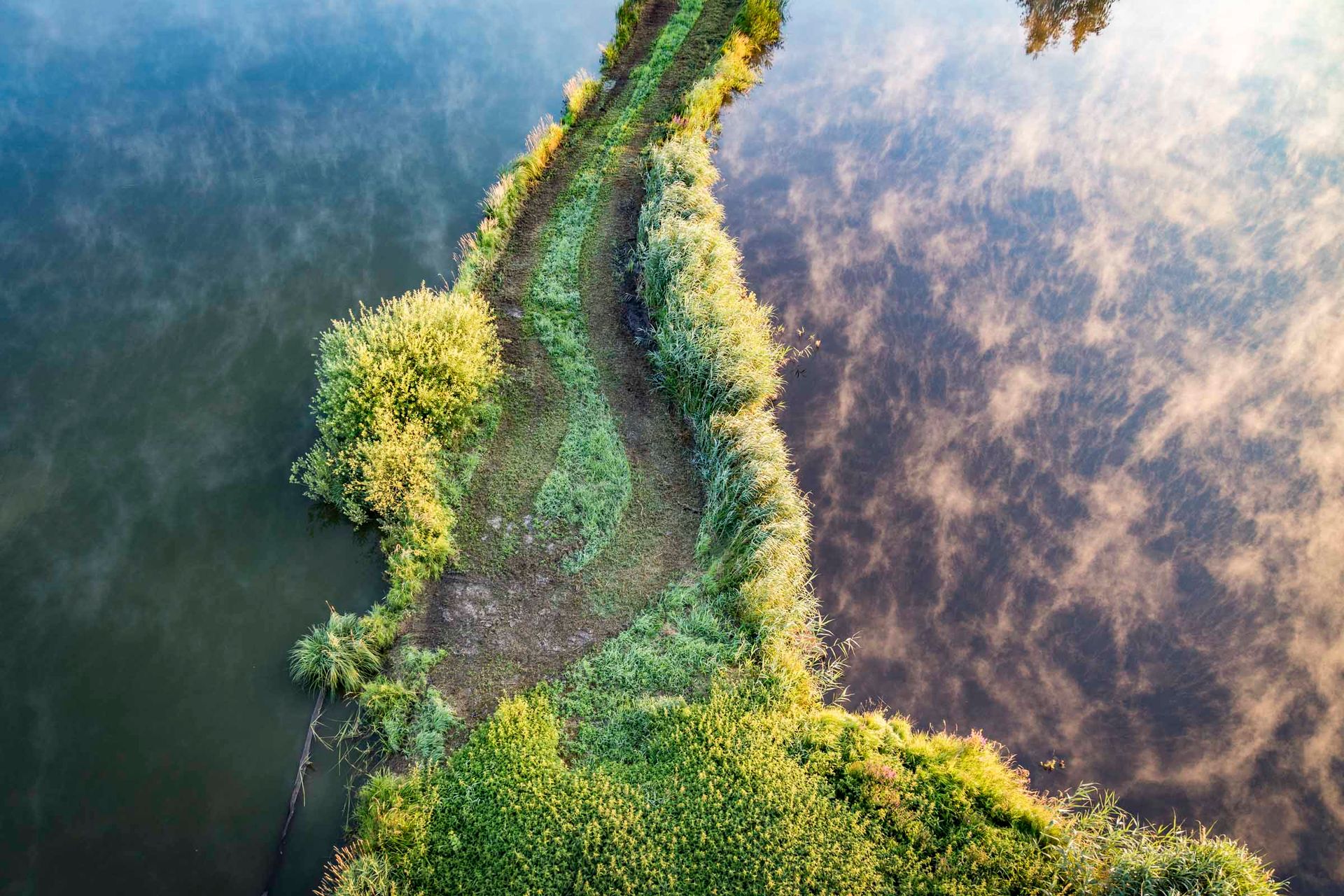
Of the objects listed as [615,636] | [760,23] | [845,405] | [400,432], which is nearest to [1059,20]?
[760,23]

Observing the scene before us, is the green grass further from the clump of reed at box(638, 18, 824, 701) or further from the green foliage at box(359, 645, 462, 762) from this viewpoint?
the green foliage at box(359, 645, 462, 762)

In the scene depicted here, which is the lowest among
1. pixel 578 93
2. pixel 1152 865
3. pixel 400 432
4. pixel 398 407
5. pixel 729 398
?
pixel 1152 865

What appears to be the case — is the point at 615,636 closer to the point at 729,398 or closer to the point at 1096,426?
the point at 729,398

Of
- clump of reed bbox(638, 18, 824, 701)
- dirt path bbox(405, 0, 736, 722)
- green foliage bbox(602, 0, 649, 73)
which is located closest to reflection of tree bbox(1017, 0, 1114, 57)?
green foliage bbox(602, 0, 649, 73)

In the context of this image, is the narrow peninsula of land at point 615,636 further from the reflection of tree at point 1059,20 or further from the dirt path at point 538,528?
the reflection of tree at point 1059,20

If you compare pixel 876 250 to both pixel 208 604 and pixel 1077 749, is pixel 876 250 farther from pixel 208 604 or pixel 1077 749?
pixel 208 604

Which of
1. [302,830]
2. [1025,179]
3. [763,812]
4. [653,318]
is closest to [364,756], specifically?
[302,830]
